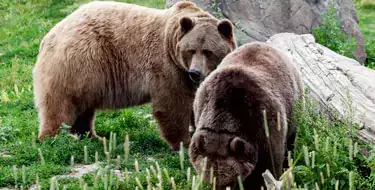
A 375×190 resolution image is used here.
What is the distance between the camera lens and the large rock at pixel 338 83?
→ 718 centimetres

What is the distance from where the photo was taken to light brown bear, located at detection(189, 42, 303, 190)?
5.84 m

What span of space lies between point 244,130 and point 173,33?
283cm

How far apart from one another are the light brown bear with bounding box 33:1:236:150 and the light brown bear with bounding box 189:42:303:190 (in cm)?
174

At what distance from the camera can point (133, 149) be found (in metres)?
8.53

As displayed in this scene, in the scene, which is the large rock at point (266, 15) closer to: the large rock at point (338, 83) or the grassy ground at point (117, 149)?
the large rock at point (338, 83)

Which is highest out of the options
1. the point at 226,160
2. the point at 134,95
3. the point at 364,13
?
the point at 226,160

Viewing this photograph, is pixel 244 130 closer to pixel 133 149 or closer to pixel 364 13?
pixel 133 149

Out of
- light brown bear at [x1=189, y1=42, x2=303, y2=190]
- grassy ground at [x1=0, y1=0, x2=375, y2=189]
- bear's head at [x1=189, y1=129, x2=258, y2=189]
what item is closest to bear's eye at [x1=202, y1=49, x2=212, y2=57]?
grassy ground at [x1=0, y1=0, x2=375, y2=189]

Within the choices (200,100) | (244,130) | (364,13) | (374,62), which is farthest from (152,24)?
(364,13)

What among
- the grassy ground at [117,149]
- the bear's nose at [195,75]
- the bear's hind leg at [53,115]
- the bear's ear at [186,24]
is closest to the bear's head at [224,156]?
the grassy ground at [117,149]

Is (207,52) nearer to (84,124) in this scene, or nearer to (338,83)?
(338,83)

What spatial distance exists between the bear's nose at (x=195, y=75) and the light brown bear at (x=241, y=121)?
1.33 meters

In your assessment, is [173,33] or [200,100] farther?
[173,33]

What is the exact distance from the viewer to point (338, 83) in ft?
26.9
